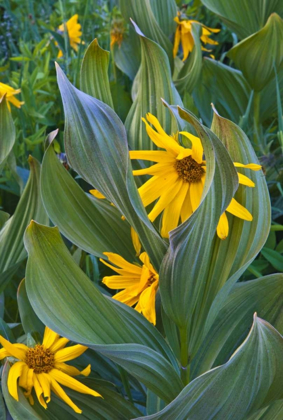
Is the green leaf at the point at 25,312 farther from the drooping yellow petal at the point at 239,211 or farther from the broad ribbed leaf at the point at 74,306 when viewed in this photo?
the drooping yellow petal at the point at 239,211

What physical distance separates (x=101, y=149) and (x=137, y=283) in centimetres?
20

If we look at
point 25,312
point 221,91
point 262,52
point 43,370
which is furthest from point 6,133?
point 221,91

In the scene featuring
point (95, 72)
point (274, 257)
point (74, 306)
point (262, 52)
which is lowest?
point (274, 257)

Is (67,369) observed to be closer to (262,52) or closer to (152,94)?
(152,94)

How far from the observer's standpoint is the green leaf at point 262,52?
54.1 inches

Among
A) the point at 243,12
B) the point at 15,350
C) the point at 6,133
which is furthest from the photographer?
the point at 243,12

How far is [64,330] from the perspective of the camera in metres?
0.63

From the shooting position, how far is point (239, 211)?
2.29 ft

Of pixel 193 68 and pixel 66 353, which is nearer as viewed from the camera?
pixel 66 353

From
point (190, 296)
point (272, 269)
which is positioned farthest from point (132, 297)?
point (272, 269)

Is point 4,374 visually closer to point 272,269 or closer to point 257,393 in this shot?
point 257,393

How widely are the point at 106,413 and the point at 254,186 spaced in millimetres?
364

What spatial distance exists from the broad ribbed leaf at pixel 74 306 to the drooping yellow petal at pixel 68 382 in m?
0.08

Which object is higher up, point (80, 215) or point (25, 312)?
point (80, 215)
